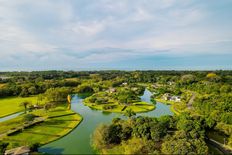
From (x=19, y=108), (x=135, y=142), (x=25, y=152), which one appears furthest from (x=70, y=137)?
(x=19, y=108)

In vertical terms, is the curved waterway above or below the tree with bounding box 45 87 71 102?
below

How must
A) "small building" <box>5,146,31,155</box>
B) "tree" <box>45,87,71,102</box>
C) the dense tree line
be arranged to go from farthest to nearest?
1. "tree" <box>45,87,71,102</box>
2. "small building" <box>5,146,31,155</box>
3. the dense tree line

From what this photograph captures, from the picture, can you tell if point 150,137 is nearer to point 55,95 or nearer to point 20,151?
point 20,151

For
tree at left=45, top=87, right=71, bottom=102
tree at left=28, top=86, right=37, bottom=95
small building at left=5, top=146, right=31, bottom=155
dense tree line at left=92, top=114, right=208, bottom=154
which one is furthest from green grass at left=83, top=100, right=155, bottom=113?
tree at left=28, top=86, right=37, bottom=95

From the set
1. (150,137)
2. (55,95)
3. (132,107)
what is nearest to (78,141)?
(150,137)

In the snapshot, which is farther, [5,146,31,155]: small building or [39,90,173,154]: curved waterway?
[39,90,173,154]: curved waterway

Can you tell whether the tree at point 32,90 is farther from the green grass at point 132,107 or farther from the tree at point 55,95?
the green grass at point 132,107

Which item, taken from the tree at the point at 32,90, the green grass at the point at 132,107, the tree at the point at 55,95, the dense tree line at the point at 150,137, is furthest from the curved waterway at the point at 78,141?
the tree at the point at 32,90

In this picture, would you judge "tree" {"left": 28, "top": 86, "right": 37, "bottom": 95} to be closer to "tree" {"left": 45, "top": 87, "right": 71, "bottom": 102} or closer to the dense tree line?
"tree" {"left": 45, "top": 87, "right": 71, "bottom": 102}
